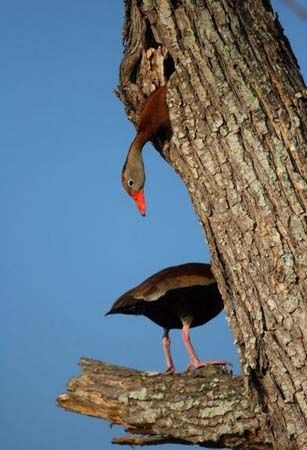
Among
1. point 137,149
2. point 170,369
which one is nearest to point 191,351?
point 170,369

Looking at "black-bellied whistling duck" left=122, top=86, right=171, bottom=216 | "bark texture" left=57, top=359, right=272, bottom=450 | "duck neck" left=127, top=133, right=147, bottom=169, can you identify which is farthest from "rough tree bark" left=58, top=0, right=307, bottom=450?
"duck neck" left=127, top=133, right=147, bottom=169

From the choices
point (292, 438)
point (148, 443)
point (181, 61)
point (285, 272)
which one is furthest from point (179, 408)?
point (181, 61)

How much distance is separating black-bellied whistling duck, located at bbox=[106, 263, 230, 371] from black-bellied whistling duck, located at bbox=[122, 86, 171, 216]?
78 cm

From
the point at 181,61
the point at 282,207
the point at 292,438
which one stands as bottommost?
the point at 292,438

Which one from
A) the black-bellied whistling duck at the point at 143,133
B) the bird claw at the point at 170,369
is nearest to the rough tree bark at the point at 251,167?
the black-bellied whistling duck at the point at 143,133

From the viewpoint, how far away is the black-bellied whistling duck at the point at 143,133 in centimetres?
454

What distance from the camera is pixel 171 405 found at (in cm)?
450

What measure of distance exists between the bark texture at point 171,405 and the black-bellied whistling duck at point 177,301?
340mm

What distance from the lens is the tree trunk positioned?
3973 millimetres

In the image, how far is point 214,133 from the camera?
420 cm

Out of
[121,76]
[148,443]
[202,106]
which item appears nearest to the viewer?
[202,106]

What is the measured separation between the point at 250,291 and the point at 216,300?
152 cm

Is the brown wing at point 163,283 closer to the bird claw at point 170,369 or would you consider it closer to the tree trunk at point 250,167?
the bird claw at point 170,369

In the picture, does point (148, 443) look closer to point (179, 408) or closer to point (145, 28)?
point (179, 408)
